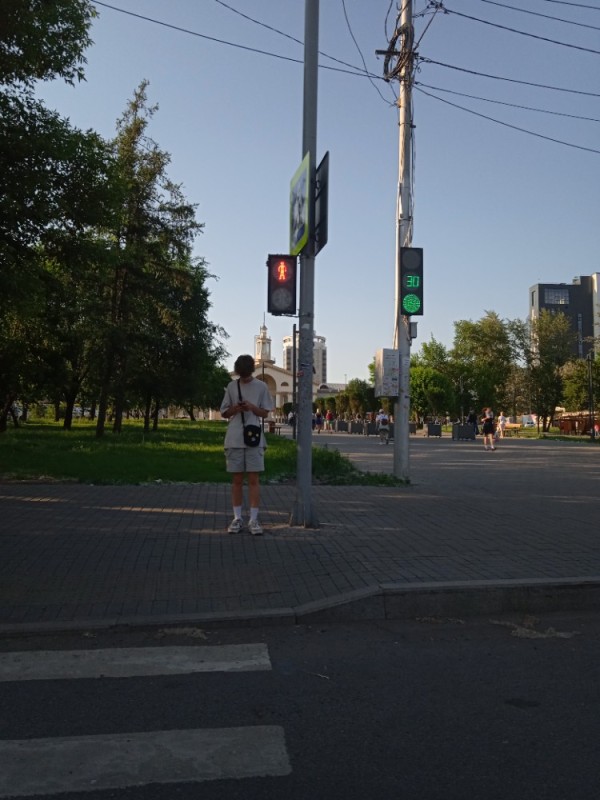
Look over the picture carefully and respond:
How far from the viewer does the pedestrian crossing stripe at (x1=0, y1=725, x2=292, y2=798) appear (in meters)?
3.21

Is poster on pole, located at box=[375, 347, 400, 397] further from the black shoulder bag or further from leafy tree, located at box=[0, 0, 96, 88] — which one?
leafy tree, located at box=[0, 0, 96, 88]

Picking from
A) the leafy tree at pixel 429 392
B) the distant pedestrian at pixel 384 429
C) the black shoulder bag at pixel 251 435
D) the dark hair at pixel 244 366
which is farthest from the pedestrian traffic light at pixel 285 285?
the leafy tree at pixel 429 392

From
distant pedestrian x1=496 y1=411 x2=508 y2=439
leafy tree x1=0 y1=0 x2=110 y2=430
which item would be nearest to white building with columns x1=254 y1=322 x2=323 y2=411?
distant pedestrian x1=496 y1=411 x2=508 y2=439

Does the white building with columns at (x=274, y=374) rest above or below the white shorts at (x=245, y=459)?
above

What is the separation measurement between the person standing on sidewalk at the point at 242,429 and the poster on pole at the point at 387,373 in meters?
5.76

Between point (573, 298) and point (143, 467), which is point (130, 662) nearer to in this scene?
point (143, 467)

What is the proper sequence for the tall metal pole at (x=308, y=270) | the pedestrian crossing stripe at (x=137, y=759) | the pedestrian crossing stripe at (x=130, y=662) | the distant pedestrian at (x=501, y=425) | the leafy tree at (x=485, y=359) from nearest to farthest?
1. the pedestrian crossing stripe at (x=137, y=759)
2. the pedestrian crossing stripe at (x=130, y=662)
3. the tall metal pole at (x=308, y=270)
4. the distant pedestrian at (x=501, y=425)
5. the leafy tree at (x=485, y=359)

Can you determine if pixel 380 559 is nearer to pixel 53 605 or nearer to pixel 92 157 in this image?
pixel 53 605

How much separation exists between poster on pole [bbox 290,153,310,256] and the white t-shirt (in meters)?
1.76

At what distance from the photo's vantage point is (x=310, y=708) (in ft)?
13.2

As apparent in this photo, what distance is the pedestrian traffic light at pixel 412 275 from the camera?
13227 mm

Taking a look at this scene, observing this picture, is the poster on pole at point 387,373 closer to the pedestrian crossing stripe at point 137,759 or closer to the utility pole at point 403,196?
the utility pole at point 403,196

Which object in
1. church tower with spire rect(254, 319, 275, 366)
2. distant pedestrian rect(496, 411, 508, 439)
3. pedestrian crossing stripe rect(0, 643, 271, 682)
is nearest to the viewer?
pedestrian crossing stripe rect(0, 643, 271, 682)

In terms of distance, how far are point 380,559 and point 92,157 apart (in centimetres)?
1058
